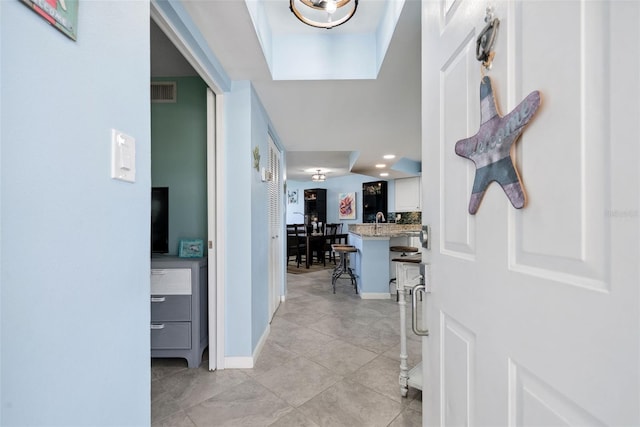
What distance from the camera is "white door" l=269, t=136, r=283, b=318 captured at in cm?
310

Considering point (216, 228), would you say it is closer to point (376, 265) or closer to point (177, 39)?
point (177, 39)

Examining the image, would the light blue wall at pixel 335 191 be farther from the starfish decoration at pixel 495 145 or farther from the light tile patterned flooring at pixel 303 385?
the starfish decoration at pixel 495 145

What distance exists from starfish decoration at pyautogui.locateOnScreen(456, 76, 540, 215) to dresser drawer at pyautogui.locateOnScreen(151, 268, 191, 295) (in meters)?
2.02

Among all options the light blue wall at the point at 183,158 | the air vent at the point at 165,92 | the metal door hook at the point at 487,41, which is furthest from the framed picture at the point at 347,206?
the metal door hook at the point at 487,41

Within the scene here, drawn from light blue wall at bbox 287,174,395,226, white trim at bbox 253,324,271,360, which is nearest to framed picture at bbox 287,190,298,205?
light blue wall at bbox 287,174,395,226

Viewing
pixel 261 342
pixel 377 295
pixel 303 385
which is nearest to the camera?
pixel 303 385

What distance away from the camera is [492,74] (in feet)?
1.99

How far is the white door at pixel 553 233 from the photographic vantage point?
36 centimetres

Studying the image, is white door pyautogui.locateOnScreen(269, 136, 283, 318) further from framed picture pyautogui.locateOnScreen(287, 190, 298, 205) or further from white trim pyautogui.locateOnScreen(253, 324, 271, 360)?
framed picture pyautogui.locateOnScreen(287, 190, 298, 205)

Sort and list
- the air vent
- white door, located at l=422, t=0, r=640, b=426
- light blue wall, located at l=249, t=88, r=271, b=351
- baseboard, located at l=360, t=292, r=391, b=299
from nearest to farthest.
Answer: white door, located at l=422, t=0, r=640, b=426 < light blue wall, located at l=249, t=88, r=271, b=351 < the air vent < baseboard, located at l=360, t=292, r=391, b=299

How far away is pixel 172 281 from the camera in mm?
2066
